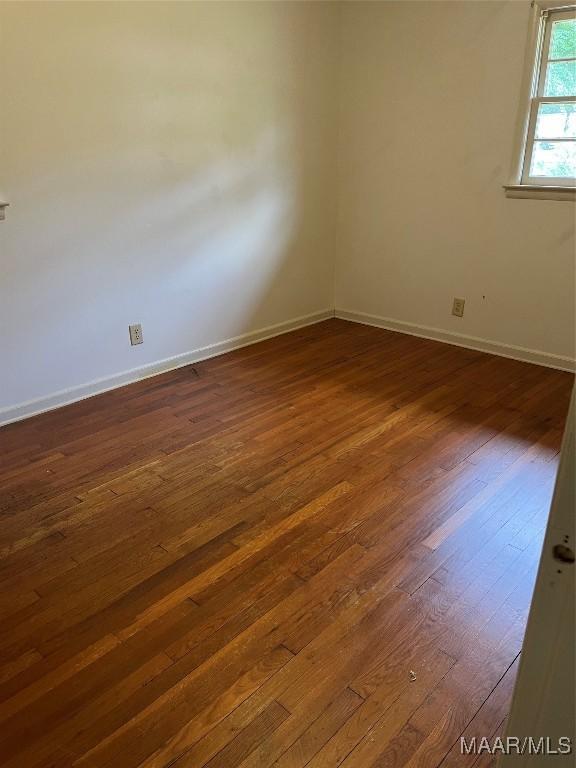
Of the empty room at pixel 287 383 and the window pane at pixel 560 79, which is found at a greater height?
the window pane at pixel 560 79

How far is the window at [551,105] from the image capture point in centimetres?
300

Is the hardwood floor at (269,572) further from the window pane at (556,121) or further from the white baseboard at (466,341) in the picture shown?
the window pane at (556,121)

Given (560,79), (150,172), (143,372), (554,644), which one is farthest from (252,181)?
(554,644)

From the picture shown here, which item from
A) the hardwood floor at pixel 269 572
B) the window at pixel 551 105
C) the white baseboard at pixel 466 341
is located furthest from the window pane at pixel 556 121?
the hardwood floor at pixel 269 572

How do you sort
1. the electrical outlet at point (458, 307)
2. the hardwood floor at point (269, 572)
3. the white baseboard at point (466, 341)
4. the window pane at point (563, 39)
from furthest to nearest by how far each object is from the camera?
the electrical outlet at point (458, 307), the white baseboard at point (466, 341), the window pane at point (563, 39), the hardwood floor at point (269, 572)

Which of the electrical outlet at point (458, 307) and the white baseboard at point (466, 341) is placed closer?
the white baseboard at point (466, 341)

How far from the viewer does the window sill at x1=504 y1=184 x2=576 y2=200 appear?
10.2ft

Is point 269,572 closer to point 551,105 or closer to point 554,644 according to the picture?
point 554,644

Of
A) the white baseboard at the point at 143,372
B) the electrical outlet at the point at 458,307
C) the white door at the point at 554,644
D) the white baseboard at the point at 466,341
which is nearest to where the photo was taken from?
the white door at the point at 554,644

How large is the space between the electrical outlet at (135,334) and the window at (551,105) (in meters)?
2.41

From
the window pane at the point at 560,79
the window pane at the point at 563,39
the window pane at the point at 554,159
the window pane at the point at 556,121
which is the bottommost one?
the window pane at the point at 554,159

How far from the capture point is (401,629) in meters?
1.58

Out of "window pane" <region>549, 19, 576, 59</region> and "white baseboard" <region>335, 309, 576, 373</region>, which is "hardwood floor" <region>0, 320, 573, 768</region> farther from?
"window pane" <region>549, 19, 576, 59</region>

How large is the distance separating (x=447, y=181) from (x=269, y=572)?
9.48 feet
